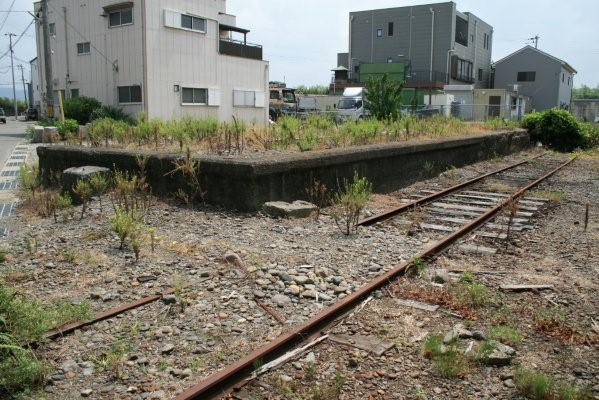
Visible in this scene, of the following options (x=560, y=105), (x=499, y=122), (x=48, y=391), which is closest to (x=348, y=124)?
(x=48, y=391)

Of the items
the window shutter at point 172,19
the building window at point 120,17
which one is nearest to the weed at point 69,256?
the window shutter at point 172,19

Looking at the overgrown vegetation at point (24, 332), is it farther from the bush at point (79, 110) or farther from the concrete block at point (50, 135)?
the bush at point (79, 110)

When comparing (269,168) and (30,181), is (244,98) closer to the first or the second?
(30,181)

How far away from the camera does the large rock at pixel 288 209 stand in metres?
7.89

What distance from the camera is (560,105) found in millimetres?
53625

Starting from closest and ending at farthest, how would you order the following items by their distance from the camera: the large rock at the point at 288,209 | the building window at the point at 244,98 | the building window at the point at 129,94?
1. the large rock at the point at 288,209
2. the building window at the point at 129,94
3. the building window at the point at 244,98

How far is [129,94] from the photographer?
85.6 feet

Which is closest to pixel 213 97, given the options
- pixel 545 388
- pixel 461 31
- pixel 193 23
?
pixel 193 23

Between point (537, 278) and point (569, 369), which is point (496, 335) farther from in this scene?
point (537, 278)

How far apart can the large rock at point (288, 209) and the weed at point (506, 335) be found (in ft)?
13.2

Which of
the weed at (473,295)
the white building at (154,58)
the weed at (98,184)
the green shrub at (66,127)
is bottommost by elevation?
the weed at (473,295)

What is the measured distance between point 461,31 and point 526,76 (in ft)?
28.3

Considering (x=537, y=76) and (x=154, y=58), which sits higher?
(x=537, y=76)

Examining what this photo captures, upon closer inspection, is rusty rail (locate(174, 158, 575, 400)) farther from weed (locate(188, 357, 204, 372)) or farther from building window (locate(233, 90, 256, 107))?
building window (locate(233, 90, 256, 107))
